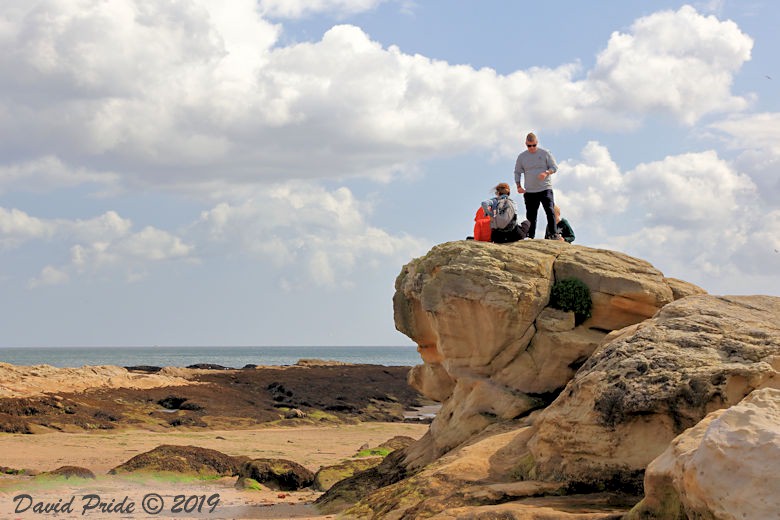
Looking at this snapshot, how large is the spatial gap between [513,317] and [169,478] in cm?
726

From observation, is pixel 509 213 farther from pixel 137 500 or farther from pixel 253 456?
pixel 253 456

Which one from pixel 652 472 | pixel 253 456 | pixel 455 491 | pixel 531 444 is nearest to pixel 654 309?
pixel 531 444

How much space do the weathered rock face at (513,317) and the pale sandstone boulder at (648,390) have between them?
8.28ft

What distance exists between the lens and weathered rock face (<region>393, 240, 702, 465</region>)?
12.8 meters

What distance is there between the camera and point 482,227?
1425 cm

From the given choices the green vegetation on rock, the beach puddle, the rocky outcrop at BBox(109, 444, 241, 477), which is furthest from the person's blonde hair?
the beach puddle

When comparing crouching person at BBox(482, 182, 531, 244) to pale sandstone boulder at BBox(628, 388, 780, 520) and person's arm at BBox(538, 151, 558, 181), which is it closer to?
person's arm at BBox(538, 151, 558, 181)

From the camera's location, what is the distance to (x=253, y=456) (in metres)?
20.5

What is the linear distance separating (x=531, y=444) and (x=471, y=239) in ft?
15.7

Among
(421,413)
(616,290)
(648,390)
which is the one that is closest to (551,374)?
(616,290)

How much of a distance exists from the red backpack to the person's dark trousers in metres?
0.88

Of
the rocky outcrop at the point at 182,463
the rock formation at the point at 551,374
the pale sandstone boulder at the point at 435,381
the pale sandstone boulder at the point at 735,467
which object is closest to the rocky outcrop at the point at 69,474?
the rocky outcrop at the point at 182,463

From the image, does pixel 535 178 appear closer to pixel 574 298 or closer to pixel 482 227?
pixel 482 227

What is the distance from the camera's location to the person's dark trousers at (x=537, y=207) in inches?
579
